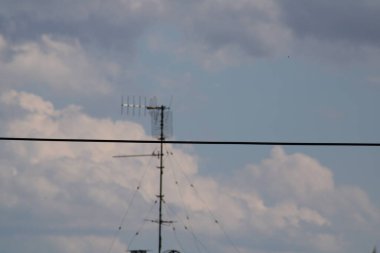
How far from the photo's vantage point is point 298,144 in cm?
4853

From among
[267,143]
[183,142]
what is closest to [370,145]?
[267,143]

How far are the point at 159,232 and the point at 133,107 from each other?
49.6 feet

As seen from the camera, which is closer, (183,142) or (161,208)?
(183,142)

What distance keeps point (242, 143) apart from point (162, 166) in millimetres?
75455

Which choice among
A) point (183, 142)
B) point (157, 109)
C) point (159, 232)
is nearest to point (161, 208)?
point (159, 232)

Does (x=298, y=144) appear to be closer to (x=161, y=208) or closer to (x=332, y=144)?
(x=332, y=144)

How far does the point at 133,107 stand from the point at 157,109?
2945 millimetres

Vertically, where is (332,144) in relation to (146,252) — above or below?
above

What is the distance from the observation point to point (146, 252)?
12362 centimetres

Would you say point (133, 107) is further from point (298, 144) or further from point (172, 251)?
point (298, 144)

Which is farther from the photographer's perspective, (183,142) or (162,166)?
(162,166)

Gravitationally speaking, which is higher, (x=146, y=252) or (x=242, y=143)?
(x=242, y=143)

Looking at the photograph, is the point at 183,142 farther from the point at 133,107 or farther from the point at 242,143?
the point at 133,107

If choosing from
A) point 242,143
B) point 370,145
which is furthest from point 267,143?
point 370,145
